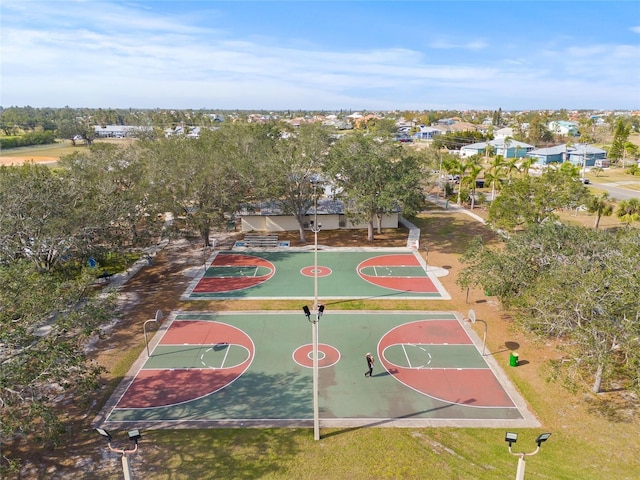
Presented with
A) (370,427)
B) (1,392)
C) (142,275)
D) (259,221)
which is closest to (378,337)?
(370,427)

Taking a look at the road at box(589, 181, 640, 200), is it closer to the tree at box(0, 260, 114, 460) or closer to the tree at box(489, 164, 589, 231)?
the tree at box(489, 164, 589, 231)

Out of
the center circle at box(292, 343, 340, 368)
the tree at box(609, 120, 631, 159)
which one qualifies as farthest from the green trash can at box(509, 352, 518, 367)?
the tree at box(609, 120, 631, 159)

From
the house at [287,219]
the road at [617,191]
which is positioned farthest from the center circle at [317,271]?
the road at [617,191]

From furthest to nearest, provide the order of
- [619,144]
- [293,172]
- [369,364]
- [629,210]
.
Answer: [619,144] → [293,172] → [629,210] → [369,364]

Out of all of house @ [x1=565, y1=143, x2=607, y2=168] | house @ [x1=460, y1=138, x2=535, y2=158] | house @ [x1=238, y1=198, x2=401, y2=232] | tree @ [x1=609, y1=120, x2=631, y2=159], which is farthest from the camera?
house @ [x1=460, y1=138, x2=535, y2=158]

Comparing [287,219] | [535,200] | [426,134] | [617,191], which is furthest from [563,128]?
[287,219]

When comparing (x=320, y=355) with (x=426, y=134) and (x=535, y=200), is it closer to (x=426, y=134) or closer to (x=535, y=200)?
(x=535, y=200)

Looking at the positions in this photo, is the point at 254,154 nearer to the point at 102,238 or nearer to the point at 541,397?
the point at 102,238
